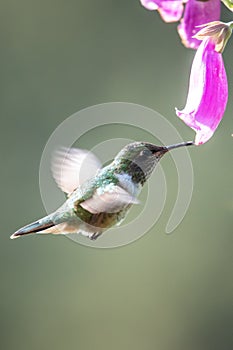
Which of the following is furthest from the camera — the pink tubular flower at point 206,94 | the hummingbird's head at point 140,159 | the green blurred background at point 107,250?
the green blurred background at point 107,250

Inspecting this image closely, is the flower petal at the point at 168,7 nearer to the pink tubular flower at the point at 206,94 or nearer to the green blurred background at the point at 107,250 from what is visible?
the pink tubular flower at the point at 206,94

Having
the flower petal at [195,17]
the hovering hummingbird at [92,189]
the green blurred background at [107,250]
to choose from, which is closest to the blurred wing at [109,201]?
the hovering hummingbird at [92,189]

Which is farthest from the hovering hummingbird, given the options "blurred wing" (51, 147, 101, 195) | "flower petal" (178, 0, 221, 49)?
"flower petal" (178, 0, 221, 49)

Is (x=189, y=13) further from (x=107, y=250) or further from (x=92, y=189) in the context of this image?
(x=107, y=250)

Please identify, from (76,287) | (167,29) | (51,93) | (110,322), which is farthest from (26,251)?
(167,29)

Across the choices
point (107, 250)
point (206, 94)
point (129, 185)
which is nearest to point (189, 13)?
point (206, 94)

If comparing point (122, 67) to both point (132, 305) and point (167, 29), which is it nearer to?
point (167, 29)
